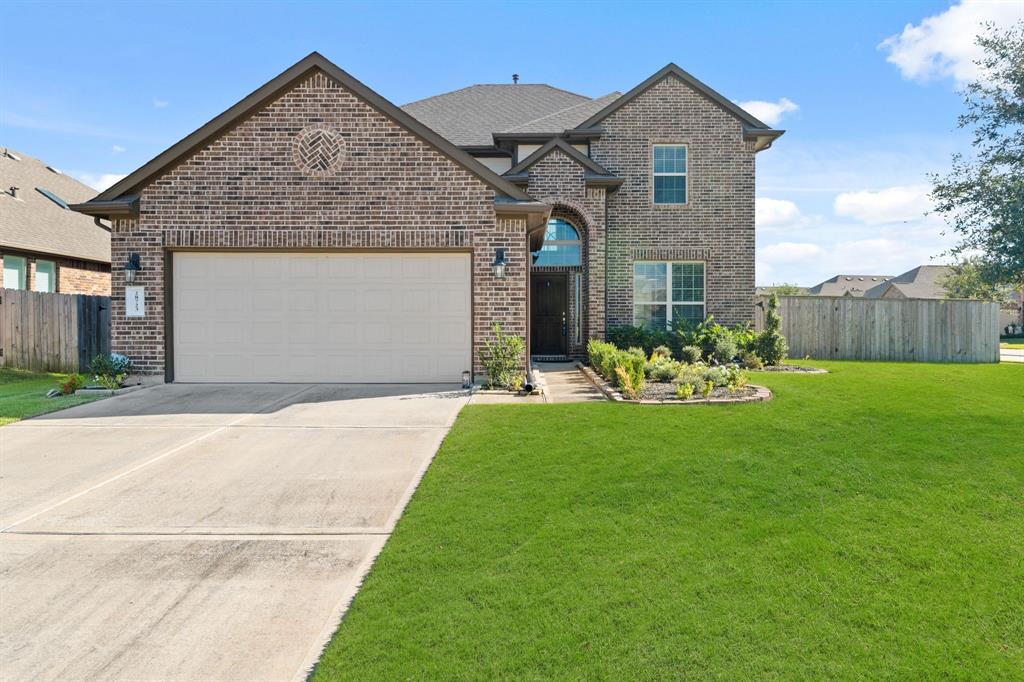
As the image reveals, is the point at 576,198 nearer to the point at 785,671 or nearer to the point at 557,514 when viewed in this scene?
the point at 557,514

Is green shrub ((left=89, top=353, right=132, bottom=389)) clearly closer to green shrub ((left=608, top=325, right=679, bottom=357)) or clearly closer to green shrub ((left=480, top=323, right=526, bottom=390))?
green shrub ((left=480, top=323, right=526, bottom=390))

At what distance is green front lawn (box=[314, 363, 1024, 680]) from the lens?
3.03 metres

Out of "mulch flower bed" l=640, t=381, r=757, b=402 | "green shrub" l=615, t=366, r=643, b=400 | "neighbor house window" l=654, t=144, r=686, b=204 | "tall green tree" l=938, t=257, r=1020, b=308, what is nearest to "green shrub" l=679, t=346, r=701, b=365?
"mulch flower bed" l=640, t=381, r=757, b=402

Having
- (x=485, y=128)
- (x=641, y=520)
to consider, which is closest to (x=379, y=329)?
(x=641, y=520)

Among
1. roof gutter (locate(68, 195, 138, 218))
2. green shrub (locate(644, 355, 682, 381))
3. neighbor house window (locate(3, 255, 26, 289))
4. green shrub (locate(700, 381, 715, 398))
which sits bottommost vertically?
green shrub (locate(700, 381, 715, 398))

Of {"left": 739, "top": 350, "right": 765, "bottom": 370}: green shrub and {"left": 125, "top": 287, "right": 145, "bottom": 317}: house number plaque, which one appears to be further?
{"left": 739, "top": 350, "right": 765, "bottom": 370}: green shrub

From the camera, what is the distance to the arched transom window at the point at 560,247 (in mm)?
15703

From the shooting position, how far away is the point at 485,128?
17.9m

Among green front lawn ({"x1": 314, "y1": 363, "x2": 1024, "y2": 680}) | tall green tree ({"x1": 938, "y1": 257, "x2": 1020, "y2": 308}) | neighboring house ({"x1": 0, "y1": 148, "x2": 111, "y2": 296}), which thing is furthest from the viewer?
tall green tree ({"x1": 938, "y1": 257, "x2": 1020, "y2": 308})

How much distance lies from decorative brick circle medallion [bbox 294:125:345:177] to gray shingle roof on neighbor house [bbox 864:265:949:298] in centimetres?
5404

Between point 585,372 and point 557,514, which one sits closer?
point 557,514

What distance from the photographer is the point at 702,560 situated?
157 inches

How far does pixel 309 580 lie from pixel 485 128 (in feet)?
52.6

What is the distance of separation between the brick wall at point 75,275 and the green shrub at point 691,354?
1805cm
